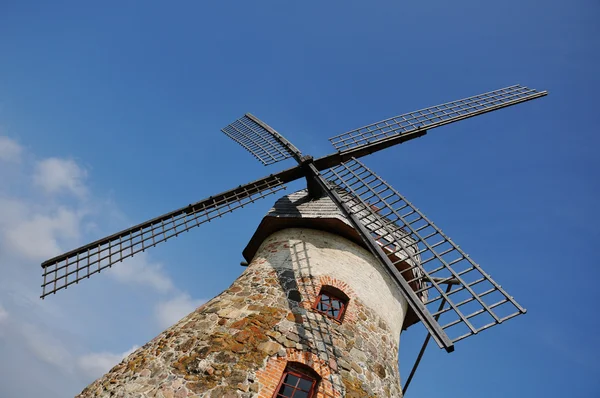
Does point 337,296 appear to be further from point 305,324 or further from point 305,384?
point 305,384

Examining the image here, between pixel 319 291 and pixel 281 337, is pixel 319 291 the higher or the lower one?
the higher one

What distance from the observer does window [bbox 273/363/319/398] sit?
5.49 metres

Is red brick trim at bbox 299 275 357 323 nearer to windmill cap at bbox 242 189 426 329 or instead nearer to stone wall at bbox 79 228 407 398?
stone wall at bbox 79 228 407 398

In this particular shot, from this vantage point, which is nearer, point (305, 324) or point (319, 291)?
point (305, 324)

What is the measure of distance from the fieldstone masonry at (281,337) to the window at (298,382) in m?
0.11

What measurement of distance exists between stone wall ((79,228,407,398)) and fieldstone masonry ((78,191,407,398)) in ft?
0.05

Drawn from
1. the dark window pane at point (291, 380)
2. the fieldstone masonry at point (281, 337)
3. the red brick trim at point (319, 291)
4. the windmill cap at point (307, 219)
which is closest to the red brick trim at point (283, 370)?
the fieldstone masonry at point (281, 337)

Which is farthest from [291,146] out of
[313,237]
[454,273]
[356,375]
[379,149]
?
[356,375]

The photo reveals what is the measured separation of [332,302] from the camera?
6965 mm

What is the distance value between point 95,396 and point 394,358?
4.78 meters

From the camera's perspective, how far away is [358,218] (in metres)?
7.68

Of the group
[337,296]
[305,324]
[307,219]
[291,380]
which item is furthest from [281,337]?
[307,219]

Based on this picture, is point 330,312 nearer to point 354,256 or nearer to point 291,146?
point 354,256

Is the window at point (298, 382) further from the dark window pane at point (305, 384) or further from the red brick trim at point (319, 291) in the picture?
the red brick trim at point (319, 291)
